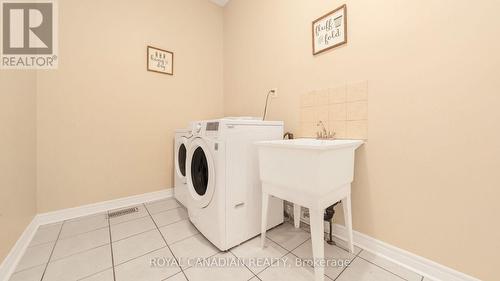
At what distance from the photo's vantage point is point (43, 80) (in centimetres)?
157

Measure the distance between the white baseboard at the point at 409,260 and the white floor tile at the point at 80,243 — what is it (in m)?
1.80

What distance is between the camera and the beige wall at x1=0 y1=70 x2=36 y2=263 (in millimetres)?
1056

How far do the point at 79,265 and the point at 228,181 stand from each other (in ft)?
3.32

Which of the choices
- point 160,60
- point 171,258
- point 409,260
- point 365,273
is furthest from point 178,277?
point 160,60

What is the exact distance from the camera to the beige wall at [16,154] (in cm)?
106

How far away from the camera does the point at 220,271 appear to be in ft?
3.50

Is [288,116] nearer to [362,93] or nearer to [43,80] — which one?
[362,93]

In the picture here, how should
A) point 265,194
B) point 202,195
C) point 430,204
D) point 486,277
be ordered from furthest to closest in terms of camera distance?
point 202,195 < point 265,194 < point 430,204 < point 486,277

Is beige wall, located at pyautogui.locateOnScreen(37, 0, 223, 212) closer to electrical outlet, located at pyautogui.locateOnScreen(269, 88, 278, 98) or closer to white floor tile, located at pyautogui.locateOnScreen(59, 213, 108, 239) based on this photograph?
white floor tile, located at pyautogui.locateOnScreen(59, 213, 108, 239)

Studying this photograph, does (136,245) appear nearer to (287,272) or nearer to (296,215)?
(287,272)

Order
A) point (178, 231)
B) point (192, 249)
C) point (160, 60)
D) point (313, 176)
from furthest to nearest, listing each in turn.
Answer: point (160, 60) < point (178, 231) < point (192, 249) < point (313, 176)

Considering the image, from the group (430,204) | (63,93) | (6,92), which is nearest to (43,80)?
(63,93)

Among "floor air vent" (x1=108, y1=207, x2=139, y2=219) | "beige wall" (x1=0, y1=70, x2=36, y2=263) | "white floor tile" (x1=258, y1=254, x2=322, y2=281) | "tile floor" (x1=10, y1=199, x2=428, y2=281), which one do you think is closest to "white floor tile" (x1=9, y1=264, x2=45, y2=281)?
"tile floor" (x1=10, y1=199, x2=428, y2=281)

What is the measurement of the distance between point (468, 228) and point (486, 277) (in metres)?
0.22
